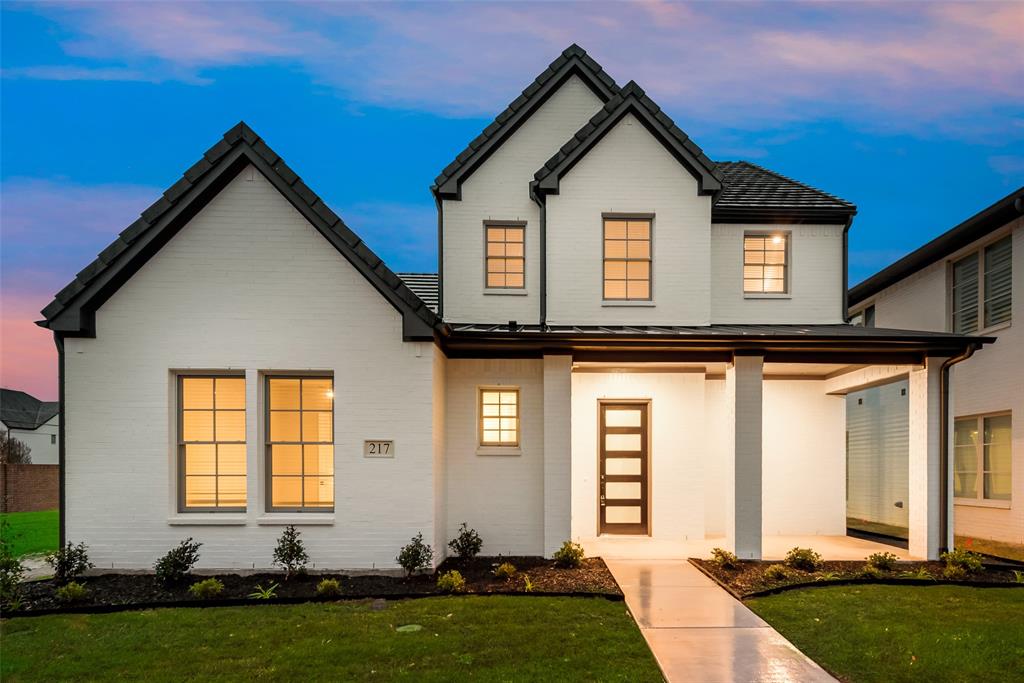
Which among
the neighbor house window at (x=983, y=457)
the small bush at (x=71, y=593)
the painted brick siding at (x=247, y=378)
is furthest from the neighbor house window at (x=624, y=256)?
the small bush at (x=71, y=593)

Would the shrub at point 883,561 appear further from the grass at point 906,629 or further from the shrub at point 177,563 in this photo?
the shrub at point 177,563

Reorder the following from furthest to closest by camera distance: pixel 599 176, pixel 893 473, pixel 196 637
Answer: pixel 893 473 → pixel 599 176 → pixel 196 637

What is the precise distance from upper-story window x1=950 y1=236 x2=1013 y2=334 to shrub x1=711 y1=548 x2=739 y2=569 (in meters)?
8.31

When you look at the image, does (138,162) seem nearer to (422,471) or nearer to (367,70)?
(367,70)

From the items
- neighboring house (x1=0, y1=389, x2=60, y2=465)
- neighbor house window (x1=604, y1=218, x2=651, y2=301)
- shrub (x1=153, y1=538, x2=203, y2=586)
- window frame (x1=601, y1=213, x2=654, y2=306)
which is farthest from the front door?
neighboring house (x1=0, y1=389, x2=60, y2=465)

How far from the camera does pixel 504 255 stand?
483 inches

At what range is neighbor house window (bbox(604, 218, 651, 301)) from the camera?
11.9 m

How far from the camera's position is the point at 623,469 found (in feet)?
39.3

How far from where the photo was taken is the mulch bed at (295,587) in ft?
26.2

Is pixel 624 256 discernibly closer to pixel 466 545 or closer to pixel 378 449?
pixel 378 449

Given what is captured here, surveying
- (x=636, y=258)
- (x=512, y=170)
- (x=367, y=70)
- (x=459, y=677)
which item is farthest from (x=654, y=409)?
(x=367, y=70)

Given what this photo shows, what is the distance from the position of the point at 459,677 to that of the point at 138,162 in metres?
186

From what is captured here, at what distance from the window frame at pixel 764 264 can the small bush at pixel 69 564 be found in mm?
12099

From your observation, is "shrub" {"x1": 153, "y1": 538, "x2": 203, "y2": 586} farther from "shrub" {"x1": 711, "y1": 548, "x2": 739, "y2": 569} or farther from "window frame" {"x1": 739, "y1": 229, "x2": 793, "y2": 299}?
"window frame" {"x1": 739, "y1": 229, "x2": 793, "y2": 299}
